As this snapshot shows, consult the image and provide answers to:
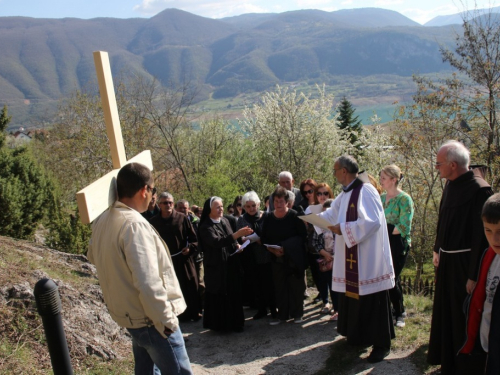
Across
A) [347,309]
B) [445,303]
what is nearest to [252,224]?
[347,309]

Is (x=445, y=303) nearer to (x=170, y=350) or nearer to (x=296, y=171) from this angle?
(x=170, y=350)

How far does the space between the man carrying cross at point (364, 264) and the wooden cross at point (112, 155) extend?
2205 millimetres

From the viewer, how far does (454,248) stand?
4328 mm

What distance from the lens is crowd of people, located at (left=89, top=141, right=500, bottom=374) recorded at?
3.03m

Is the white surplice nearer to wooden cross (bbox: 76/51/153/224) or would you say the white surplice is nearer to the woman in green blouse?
the woman in green blouse

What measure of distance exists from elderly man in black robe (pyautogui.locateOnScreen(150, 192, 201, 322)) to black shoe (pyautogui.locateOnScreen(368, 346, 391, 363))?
113 inches

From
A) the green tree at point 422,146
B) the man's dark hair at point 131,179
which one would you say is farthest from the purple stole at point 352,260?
the green tree at point 422,146

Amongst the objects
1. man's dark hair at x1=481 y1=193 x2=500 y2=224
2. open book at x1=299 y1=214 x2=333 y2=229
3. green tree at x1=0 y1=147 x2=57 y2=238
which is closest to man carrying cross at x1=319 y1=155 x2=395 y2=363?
open book at x1=299 y1=214 x2=333 y2=229

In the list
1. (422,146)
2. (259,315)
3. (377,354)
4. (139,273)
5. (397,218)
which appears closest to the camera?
(139,273)

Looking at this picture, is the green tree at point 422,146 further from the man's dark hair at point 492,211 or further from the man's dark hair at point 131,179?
the man's dark hair at point 131,179

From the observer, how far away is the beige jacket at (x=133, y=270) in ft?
9.35

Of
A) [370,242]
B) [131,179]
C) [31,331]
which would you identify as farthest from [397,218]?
[31,331]

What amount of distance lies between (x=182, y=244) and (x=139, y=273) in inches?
157

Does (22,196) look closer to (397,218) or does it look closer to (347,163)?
(347,163)
